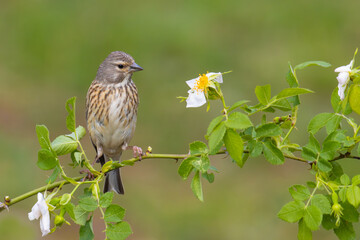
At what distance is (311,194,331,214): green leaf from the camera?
2.38 meters

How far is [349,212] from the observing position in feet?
8.07

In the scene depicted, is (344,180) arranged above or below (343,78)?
below

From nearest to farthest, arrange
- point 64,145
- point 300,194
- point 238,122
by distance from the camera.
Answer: point 238,122 → point 300,194 → point 64,145

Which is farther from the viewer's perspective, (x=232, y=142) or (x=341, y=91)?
(x=341, y=91)

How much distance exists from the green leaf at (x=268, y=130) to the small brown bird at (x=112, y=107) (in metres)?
2.27

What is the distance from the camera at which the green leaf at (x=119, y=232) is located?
8.11 ft

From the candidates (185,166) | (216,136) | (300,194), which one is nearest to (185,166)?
(185,166)

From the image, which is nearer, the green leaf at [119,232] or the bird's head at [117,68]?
the green leaf at [119,232]

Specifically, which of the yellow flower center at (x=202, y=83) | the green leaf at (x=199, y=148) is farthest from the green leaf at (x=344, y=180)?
the yellow flower center at (x=202, y=83)

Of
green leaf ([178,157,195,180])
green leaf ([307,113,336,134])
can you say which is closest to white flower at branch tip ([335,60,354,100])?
green leaf ([307,113,336,134])

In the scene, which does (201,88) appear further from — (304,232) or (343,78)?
(304,232)

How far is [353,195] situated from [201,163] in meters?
0.52

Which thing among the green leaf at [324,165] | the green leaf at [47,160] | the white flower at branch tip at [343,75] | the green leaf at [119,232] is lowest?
the green leaf at [119,232]

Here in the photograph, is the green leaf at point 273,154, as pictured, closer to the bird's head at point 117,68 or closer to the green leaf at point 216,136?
the green leaf at point 216,136
